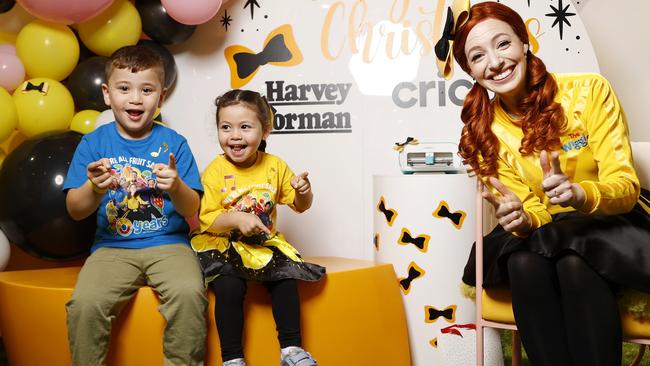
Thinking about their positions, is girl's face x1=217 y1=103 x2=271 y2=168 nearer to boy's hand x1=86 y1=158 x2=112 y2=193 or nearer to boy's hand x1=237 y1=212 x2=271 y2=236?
boy's hand x1=237 y1=212 x2=271 y2=236

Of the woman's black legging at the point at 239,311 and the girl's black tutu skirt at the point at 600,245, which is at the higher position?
the girl's black tutu skirt at the point at 600,245

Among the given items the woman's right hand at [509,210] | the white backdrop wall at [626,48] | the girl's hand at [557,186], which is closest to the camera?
the girl's hand at [557,186]

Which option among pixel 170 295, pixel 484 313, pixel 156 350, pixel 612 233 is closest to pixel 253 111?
pixel 170 295

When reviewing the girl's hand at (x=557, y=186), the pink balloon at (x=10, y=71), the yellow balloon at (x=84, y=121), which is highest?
the pink balloon at (x=10, y=71)

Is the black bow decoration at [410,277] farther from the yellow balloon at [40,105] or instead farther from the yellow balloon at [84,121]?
the yellow balloon at [40,105]

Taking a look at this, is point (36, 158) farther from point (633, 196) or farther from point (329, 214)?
point (633, 196)

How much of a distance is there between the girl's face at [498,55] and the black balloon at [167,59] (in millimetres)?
1268

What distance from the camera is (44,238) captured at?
227cm

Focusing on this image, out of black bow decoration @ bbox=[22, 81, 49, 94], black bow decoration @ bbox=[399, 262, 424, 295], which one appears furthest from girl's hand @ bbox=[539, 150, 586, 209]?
black bow decoration @ bbox=[22, 81, 49, 94]

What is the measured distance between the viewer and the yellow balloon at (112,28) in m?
2.50

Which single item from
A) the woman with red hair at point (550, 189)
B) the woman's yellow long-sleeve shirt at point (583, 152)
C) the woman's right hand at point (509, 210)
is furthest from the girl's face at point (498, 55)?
the woman's right hand at point (509, 210)

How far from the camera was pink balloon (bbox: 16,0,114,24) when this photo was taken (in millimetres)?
2281

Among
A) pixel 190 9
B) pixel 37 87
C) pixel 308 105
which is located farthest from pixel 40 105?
pixel 308 105

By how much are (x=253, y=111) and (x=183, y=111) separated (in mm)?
880
